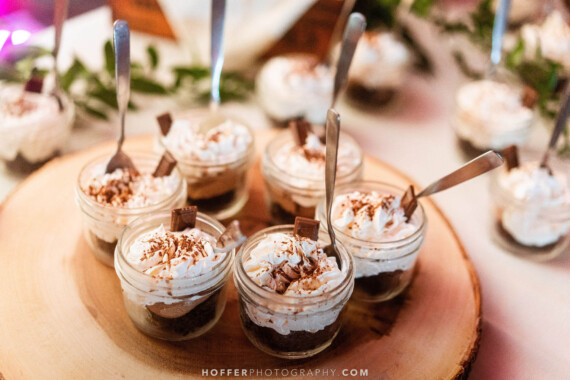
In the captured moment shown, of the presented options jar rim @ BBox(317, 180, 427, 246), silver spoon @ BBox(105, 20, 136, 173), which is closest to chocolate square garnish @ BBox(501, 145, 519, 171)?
jar rim @ BBox(317, 180, 427, 246)

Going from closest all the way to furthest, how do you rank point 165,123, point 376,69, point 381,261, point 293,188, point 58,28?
1. point 381,261
2. point 293,188
3. point 165,123
4. point 58,28
5. point 376,69

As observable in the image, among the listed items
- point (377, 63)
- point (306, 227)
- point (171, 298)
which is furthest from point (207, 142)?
point (377, 63)

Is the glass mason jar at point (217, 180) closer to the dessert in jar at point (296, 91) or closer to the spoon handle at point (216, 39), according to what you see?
the spoon handle at point (216, 39)

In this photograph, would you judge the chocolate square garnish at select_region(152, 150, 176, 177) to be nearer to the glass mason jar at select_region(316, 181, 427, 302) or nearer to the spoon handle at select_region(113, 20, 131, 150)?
the spoon handle at select_region(113, 20, 131, 150)

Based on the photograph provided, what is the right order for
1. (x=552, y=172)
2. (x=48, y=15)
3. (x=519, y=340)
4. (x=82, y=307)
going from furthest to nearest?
(x=48, y=15) < (x=552, y=172) < (x=519, y=340) < (x=82, y=307)

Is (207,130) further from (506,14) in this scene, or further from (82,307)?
(506,14)

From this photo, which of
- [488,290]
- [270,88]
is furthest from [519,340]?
[270,88]

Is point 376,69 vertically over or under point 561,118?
under

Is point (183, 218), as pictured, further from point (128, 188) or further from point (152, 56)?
point (152, 56)
